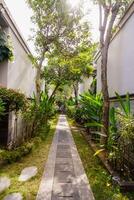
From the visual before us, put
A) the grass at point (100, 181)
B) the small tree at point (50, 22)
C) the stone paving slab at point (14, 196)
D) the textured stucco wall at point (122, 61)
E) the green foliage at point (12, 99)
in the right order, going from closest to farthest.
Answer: the stone paving slab at point (14, 196) < the grass at point (100, 181) < the green foliage at point (12, 99) < the textured stucco wall at point (122, 61) < the small tree at point (50, 22)

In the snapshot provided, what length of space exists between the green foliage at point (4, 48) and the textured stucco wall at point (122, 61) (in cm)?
375


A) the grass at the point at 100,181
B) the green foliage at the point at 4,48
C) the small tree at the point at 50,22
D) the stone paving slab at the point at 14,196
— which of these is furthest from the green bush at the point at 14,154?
the small tree at the point at 50,22

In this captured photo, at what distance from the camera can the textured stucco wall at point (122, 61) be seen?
8922 mm

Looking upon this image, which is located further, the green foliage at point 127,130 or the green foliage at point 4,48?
the green foliage at point 4,48

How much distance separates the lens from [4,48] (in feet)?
31.6

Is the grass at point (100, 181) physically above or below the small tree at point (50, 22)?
below

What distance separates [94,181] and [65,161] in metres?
2.02

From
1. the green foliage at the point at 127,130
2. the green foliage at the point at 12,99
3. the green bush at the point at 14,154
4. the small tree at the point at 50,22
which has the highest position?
the small tree at the point at 50,22

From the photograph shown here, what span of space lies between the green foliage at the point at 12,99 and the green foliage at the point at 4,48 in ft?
4.45

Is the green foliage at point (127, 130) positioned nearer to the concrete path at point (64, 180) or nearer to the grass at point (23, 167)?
the concrete path at point (64, 180)

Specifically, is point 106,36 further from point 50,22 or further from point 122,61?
point 50,22

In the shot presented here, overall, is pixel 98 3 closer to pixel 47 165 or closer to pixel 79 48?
pixel 47 165

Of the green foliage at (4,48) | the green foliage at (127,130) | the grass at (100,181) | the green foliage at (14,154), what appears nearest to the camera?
the grass at (100,181)

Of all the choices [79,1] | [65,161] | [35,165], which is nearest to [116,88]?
[65,161]
